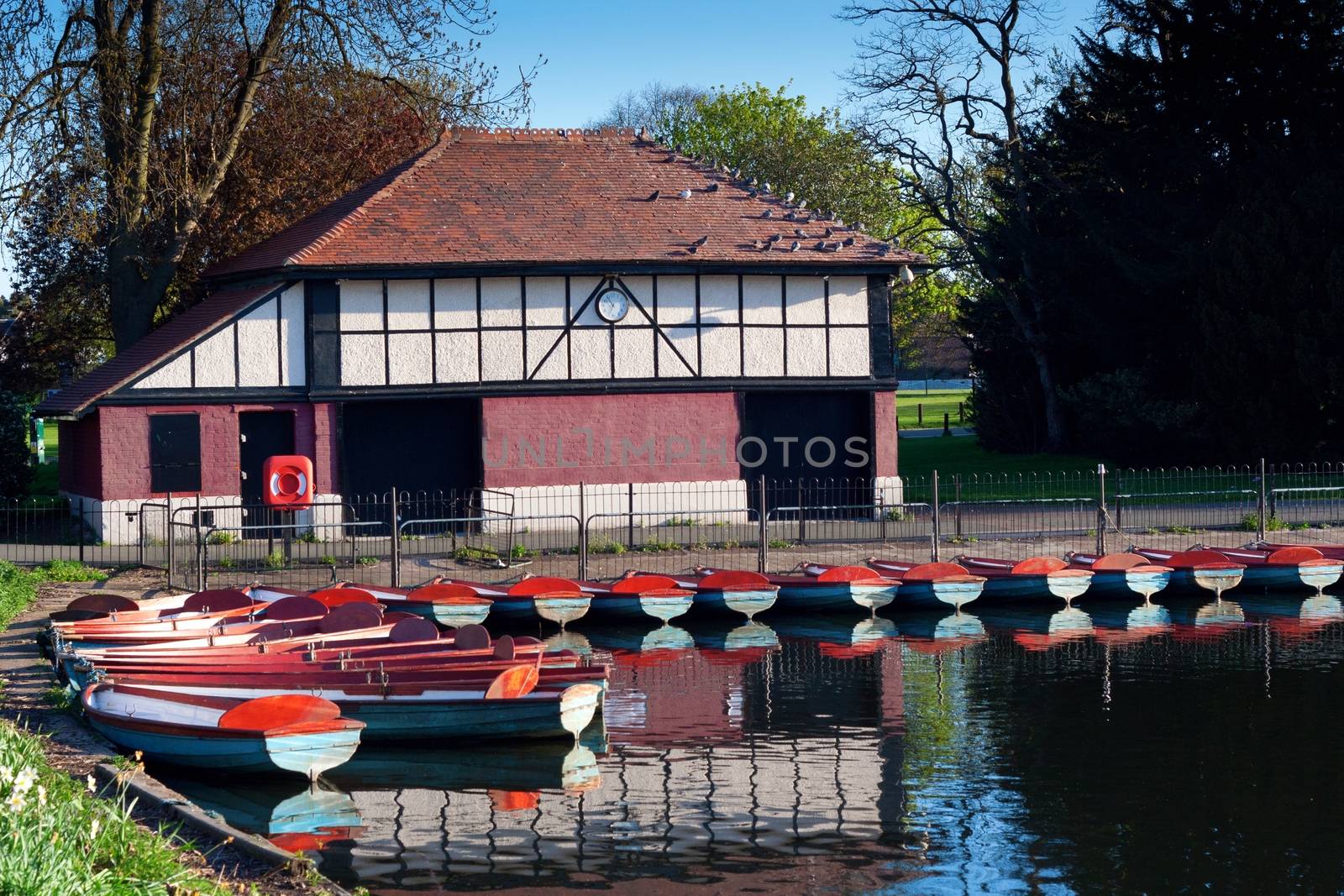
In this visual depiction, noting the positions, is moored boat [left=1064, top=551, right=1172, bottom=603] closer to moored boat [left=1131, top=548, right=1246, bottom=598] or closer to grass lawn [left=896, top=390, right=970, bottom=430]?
moored boat [left=1131, top=548, right=1246, bottom=598]

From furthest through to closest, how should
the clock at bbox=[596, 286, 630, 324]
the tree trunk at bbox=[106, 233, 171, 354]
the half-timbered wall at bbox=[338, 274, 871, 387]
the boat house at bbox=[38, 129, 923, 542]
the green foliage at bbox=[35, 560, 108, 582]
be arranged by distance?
the tree trunk at bbox=[106, 233, 171, 354] → the clock at bbox=[596, 286, 630, 324] → the half-timbered wall at bbox=[338, 274, 871, 387] → the boat house at bbox=[38, 129, 923, 542] → the green foliage at bbox=[35, 560, 108, 582]

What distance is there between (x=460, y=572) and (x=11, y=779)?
55.5ft

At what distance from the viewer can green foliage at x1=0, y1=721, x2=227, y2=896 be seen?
7703 millimetres

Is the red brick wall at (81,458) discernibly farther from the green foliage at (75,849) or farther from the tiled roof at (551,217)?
the green foliage at (75,849)

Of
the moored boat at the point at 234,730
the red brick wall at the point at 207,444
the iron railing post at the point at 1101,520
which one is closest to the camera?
the moored boat at the point at 234,730

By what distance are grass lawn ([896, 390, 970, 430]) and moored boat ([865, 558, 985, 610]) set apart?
3656 cm

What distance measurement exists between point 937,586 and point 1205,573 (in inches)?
189

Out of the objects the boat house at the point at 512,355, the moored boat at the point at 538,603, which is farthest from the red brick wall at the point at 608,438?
the moored boat at the point at 538,603

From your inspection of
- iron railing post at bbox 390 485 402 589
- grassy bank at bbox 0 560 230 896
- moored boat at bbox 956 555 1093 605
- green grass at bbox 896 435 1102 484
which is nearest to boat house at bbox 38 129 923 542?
iron railing post at bbox 390 485 402 589

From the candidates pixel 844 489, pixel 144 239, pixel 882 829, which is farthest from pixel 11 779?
pixel 144 239

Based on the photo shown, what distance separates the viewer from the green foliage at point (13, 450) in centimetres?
3403

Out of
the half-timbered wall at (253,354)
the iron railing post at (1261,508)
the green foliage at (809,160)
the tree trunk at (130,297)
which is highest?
the green foliage at (809,160)

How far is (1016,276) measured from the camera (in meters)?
46.8

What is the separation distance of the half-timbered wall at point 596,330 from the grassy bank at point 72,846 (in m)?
19.3
